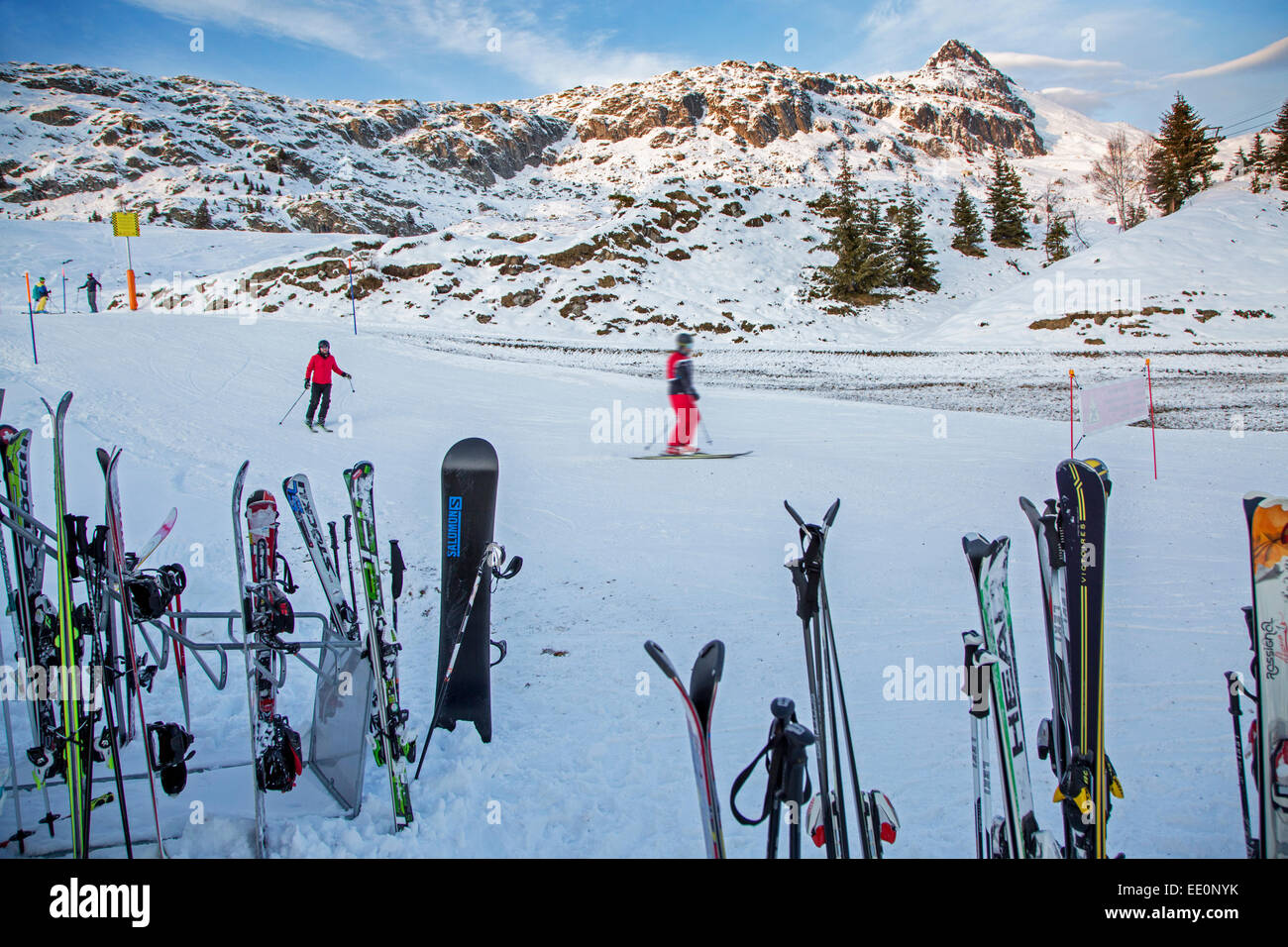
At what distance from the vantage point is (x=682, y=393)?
9.82 meters

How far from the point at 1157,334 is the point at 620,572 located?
24284 mm

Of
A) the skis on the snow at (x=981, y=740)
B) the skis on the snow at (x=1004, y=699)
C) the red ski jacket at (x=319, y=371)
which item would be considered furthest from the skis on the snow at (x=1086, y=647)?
the red ski jacket at (x=319, y=371)

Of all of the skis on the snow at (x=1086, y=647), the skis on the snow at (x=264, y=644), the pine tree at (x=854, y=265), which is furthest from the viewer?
the pine tree at (x=854, y=265)

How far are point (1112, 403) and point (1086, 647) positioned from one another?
23.0ft

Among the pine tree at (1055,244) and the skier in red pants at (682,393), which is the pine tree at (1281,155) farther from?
the skier in red pants at (682,393)

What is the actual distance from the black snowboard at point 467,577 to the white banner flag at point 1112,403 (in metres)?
7.52

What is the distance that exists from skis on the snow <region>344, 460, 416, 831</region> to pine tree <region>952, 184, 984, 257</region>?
1612 inches

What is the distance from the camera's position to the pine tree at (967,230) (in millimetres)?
37812

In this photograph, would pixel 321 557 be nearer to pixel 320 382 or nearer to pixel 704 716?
pixel 704 716

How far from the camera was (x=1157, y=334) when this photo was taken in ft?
73.8

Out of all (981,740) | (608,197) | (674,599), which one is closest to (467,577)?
(674,599)

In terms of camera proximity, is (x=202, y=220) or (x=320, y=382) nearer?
(x=320, y=382)
